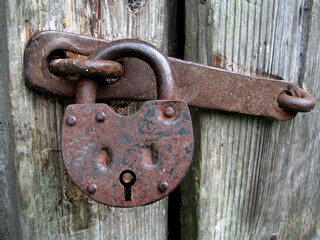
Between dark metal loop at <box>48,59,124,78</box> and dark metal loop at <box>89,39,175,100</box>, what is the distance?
2 centimetres

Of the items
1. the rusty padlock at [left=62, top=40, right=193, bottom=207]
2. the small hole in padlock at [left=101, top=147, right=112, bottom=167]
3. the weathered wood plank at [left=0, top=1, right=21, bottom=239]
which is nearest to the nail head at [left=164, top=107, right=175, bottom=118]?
the rusty padlock at [left=62, top=40, right=193, bottom=207]

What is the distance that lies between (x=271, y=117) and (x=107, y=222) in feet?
1.38

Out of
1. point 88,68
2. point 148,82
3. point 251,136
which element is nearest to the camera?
point 88,68

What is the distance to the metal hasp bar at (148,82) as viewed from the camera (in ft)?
1.44

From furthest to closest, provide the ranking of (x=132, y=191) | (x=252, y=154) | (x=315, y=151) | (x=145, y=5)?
(x=315, y=151)
(x=252, y=154)
(x=145, y=5)
(x=132, y=191)

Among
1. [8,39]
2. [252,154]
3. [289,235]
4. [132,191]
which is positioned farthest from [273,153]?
[8,39]

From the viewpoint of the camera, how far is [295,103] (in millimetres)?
577

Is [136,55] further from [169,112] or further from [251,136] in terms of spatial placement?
[251,136]

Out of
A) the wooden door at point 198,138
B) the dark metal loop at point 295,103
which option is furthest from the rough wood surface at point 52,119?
the dark metal loop at point 295,103

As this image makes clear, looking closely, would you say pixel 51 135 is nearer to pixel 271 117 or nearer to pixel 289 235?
pixel 271 117

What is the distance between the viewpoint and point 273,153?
2.19 ft

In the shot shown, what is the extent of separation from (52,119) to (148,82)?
185 mm

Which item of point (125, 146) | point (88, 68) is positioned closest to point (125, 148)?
point (125, 146)

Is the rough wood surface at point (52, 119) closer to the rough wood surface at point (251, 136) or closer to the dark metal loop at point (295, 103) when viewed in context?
the rough wood surface at point (251, 136)
